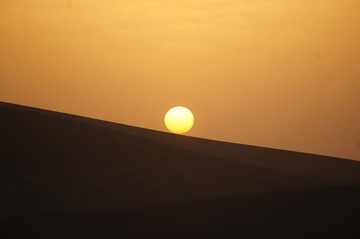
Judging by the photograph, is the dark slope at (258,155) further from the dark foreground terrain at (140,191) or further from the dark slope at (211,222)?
the dark slope at (211,222)

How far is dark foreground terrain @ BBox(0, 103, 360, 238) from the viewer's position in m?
5.52

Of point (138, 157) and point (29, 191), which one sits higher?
point (138, 157)

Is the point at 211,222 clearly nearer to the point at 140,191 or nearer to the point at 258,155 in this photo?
the point at 140,191

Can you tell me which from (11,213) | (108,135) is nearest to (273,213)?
(11,213)

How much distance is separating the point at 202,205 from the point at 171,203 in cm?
56

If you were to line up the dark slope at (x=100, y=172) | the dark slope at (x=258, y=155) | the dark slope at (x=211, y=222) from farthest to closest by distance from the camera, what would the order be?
the dark slope at (x=258, y=155), the dark slope at (x=100, y=172), the dark slope at (x=211, y=222)

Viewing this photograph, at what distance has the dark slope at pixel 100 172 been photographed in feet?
23.7

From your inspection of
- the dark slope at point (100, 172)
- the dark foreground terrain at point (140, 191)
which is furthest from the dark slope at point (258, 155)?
the dark slope at point (100, 172)

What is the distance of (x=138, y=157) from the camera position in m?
10.0

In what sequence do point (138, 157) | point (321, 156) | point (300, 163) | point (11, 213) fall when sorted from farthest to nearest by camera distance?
point (321, 156) → point (300, 163) → point (138, 157) → point (11, 213)

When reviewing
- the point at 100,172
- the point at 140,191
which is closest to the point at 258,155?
the point at 100,172

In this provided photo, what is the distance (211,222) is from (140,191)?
8.05 feet

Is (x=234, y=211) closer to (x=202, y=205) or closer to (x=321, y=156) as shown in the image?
(x=202, y=205)

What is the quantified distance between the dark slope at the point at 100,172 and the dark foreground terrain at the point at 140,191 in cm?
2
